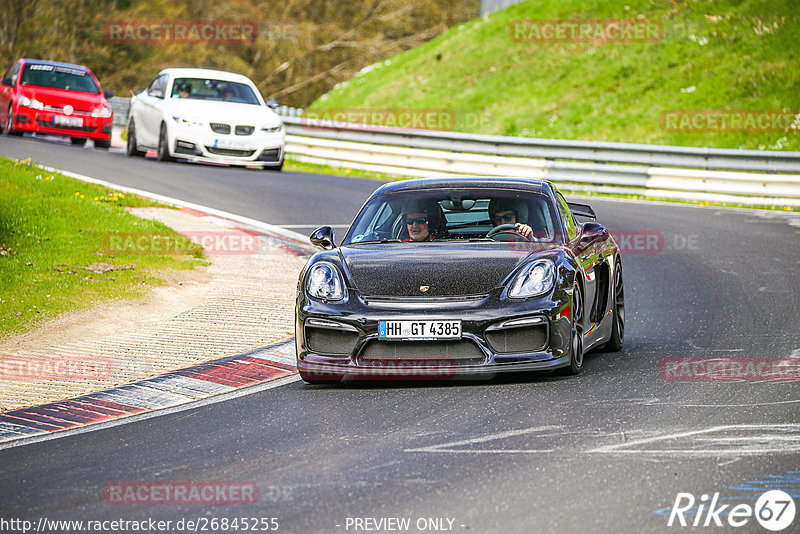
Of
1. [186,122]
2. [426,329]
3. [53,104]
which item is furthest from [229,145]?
[426,329]

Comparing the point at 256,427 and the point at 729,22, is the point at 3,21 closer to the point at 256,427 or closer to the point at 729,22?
the point at 729,22

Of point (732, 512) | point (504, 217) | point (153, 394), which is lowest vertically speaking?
point (153, 394)

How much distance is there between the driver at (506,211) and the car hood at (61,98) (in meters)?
18.7

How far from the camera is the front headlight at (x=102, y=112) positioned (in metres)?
26.2

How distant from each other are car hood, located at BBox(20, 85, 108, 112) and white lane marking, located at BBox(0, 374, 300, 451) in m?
18.7

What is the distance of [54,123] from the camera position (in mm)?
26094

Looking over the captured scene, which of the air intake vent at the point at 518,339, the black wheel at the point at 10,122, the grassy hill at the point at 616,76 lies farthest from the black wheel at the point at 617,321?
the black wheel at the point at 10,122

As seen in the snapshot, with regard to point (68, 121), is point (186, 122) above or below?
above

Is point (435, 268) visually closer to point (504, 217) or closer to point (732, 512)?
point (504, 217)

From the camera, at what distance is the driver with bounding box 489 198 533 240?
8.95m

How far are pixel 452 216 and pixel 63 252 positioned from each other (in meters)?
5.63

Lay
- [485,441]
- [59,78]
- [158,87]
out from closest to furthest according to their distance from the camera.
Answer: [485,441], [158,87], [59,78]

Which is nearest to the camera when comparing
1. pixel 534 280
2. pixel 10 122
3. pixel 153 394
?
pixel 534 280

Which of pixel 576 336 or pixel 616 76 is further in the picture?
pixel 616 76
